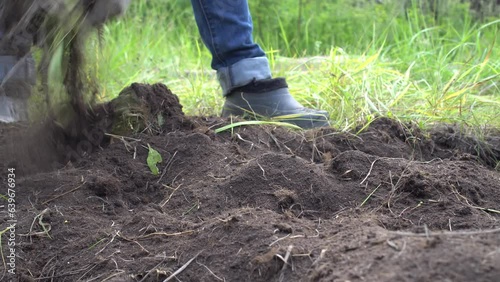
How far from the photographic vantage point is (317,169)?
2119 millimetres

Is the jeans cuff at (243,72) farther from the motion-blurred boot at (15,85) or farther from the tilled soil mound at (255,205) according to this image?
the motion-blurred boot at (15,85)

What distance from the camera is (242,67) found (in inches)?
109

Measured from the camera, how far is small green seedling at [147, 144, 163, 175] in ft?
7.45

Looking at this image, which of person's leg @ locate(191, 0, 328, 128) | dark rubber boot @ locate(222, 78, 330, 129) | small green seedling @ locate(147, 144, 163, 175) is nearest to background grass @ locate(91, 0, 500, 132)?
dark rubber boot @ locate(222, 78, 330, 129)

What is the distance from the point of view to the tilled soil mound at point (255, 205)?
54.9 inches

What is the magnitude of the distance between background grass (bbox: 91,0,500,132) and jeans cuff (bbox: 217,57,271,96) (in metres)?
0.37

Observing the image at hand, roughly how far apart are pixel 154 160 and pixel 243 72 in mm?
663

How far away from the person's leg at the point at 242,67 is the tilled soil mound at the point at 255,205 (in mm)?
247

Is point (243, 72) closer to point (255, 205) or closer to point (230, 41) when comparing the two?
point (230, 41)

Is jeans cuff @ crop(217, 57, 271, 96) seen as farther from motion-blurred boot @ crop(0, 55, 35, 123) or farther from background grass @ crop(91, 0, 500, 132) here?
motion-blurred boot @ crop(0, 55, 35, 123)

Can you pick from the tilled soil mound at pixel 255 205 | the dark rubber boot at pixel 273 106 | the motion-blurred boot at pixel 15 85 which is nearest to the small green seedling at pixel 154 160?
the tilled soil mound at pixel 255 205

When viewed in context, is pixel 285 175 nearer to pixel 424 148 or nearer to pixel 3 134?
pixel 424 148

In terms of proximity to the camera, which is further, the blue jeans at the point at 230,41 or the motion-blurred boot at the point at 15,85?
the blue jeans at the point at 230,41

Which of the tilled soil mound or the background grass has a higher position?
the tilled soil mound
